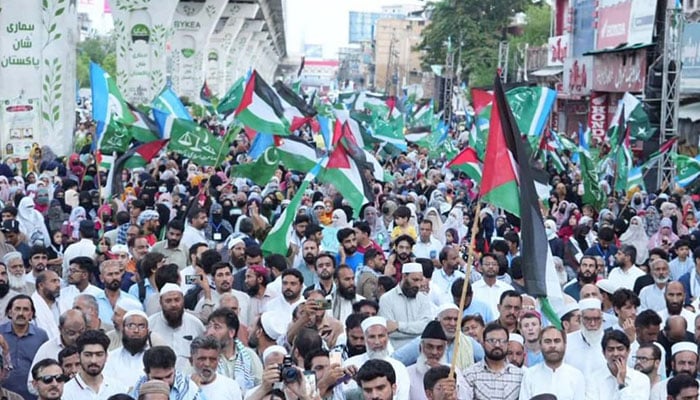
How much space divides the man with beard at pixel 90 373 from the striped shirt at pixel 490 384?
1.73 m

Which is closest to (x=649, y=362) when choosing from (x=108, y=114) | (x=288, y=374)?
(x=288, y=374)

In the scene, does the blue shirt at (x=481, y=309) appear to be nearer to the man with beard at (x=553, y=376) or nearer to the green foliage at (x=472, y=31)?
the man with beard at (x=553, y=376)

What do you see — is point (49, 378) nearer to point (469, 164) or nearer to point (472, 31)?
point (469, 164)

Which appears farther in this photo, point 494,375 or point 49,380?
point 494,375

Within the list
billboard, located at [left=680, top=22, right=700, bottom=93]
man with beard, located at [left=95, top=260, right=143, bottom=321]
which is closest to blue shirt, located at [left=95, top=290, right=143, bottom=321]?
man with beard, located at [left=95, top=260, right=143, bottom=321]

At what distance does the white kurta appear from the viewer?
738cm

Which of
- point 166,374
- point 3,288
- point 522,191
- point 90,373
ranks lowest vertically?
point 3,288

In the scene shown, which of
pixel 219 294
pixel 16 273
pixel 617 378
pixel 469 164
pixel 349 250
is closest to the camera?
pixel 617 378

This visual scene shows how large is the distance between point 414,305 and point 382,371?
9.85 feet

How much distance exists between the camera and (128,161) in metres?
16.7

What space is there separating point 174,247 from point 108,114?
6.47 meters

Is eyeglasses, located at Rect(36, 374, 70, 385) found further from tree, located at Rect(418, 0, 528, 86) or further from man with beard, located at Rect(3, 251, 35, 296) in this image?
tree, located at Rect(418, 0, 528, 86)

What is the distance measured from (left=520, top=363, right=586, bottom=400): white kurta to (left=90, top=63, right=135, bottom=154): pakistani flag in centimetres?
1076

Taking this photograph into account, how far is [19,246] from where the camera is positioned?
12469mm
